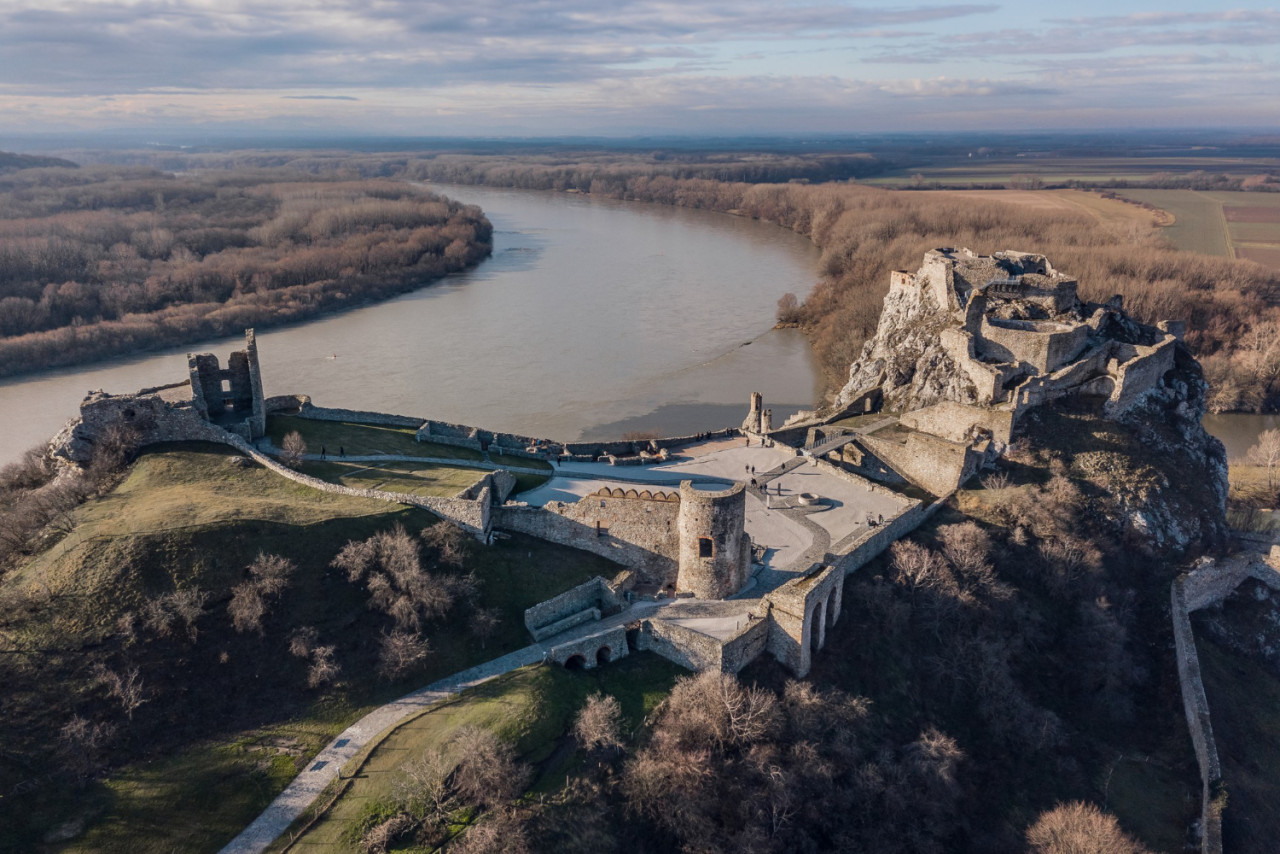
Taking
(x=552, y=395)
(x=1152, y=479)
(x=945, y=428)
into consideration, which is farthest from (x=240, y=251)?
(x=1152, y=479)

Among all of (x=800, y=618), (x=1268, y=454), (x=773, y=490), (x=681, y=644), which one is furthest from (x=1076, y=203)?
(x=681, y=644)

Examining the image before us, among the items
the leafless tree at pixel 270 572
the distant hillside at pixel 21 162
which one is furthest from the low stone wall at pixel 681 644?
the distant hillside at pixel 21 162

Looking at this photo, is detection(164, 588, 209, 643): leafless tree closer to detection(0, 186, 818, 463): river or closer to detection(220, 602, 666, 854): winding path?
detection(220, 602, 666, 854): winding path

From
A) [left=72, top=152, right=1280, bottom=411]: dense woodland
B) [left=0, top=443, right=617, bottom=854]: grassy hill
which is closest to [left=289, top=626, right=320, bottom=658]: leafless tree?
[left=0, top=443, right=617, bottom=854]: grassy hill

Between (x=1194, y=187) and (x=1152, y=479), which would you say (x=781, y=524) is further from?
(x=1194, y=187)

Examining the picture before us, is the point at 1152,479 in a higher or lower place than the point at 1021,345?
lower
